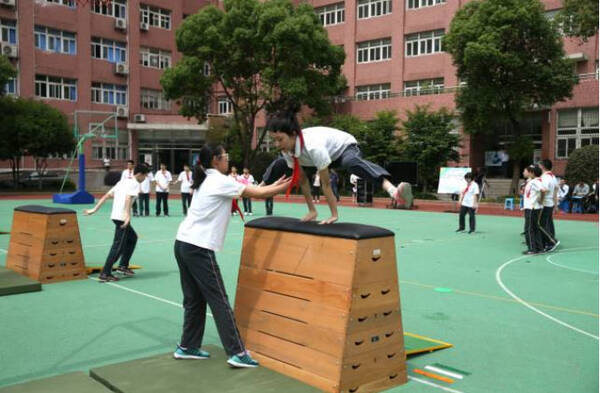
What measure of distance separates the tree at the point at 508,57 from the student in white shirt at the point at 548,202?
16949 millimetres

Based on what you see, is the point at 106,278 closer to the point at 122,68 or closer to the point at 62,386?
the point at 62,386

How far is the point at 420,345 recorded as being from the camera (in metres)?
5.53

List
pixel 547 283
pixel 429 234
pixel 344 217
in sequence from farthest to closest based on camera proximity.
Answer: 1. pixel 344 217
2. pixel 429 234
3. pixel 547 283

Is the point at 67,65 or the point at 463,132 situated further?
the point at 67,65

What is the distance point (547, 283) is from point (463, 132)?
995 inches

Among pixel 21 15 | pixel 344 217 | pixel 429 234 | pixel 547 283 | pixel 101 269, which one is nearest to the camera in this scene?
pixel 547 283

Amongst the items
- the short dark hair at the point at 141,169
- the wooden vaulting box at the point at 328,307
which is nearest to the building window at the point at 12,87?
the short dark hair at the point at 141,169

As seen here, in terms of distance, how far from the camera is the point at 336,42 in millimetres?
41375

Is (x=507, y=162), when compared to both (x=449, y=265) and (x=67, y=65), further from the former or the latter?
(x=67, y=65)

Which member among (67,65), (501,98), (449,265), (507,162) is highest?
(67,65)

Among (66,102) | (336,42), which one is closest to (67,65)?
(66,102)

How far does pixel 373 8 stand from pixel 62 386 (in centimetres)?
3842

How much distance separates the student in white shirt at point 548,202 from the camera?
11992 millimetres

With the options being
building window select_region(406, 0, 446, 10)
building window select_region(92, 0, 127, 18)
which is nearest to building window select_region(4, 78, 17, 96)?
building window select_region(92, 0, 127, 18)
